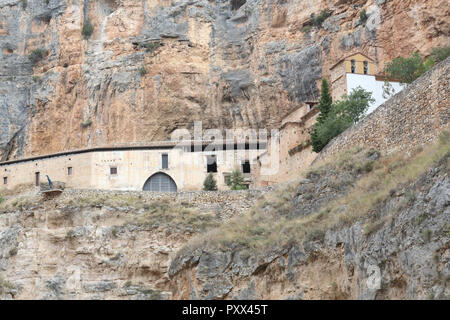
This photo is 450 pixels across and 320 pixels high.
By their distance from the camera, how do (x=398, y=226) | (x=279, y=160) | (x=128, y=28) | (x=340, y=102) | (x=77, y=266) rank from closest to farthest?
(x=398, y=226) < (x=77, y=266) < (x=340, y=102) < (x=279, y=160) < (x=128, y=28)

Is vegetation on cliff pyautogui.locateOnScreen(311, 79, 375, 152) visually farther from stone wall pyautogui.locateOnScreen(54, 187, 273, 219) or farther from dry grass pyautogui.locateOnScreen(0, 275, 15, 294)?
dry grass pyautogui.locateOnScreen(0, 275, 15, 294)

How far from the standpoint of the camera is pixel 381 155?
25.3 metres

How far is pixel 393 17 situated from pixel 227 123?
40.3 feet

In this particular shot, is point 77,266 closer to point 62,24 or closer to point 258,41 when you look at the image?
point 258,41

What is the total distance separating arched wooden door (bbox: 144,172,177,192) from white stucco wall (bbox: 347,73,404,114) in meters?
11.0

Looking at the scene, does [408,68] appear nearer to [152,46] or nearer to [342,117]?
[342,117]

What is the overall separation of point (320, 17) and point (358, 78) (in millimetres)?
9794

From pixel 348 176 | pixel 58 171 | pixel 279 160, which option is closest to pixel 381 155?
pixel 348 176

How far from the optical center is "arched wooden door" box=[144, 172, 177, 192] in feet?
129

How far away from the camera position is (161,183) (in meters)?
39.6

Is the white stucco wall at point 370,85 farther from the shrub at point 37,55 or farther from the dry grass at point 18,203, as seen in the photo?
the shrub at point 37,55

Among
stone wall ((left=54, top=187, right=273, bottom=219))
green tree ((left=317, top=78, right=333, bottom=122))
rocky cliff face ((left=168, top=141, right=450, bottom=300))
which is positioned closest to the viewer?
rocky cliff face ((left=168, top=141, right=450, bottom=300))

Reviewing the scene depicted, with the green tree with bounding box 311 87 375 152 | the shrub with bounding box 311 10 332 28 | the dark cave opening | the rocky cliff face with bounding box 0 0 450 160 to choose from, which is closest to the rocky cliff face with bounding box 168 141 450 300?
the green tree with bounding box 311 87 375 152

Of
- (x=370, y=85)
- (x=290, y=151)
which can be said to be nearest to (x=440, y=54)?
(x=370, y=85)
